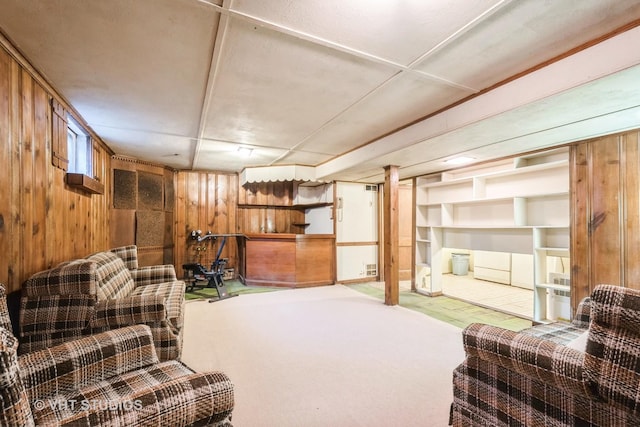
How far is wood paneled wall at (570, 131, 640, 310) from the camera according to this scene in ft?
8.48

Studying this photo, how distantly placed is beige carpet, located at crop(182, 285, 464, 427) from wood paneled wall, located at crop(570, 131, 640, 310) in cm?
145

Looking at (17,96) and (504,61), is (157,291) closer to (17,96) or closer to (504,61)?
(17,96)

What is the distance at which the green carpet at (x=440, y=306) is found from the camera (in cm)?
336

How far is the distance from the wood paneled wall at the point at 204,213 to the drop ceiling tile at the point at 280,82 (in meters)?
2.81

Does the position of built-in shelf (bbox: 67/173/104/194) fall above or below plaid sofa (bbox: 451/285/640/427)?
above

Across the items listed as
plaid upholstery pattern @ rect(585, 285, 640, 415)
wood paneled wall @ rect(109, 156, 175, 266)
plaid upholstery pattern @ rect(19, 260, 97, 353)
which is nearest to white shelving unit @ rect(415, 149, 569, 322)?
plaid upholstery pattern @ rect(585, 285, 640, 415)

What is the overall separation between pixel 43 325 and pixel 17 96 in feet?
4.81

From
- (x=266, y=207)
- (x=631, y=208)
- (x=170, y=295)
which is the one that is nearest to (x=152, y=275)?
(x=170, y=295)

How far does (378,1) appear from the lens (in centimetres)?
136

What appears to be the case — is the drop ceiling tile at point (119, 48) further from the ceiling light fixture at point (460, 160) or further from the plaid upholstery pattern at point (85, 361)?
the ceiling light fixture at point (460, 160)

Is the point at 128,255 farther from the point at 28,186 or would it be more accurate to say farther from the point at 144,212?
the point at 144,212

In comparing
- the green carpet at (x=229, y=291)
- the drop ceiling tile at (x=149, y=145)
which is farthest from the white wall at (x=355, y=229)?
the drop ceiling tile at (x=149, y=145)

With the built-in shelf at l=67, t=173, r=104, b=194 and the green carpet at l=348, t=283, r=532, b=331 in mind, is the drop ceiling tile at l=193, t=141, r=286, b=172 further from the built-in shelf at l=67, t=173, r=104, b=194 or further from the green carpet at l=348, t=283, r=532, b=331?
the green carpet at l=348, t=283, r=532, b=331

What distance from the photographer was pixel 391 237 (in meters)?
4.00
